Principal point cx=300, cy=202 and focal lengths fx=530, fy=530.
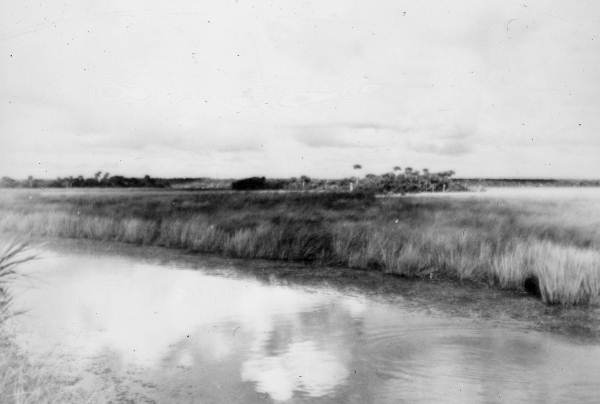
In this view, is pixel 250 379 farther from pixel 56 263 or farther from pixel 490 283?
pixel 56 263

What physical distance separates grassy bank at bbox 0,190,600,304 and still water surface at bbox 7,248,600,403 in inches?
77.9

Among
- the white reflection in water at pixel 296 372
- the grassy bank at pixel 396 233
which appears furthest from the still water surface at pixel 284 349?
the grassy bank at pixel 396 233

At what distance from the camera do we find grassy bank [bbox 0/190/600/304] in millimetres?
8297

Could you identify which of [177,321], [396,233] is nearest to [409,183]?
[396,233]

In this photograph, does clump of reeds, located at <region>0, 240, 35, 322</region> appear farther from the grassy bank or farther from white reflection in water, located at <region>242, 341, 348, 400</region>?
the grassy bank

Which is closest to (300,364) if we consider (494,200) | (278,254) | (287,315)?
(287,315)

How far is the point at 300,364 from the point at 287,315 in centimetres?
186

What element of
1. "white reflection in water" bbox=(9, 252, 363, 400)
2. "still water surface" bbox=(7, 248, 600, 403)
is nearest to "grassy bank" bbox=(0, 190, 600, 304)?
"still water surface" bbox=(7, 248, 600, 403)

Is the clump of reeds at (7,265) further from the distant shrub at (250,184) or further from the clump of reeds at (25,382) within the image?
the distant shrub at (250,184)

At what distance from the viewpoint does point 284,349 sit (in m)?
5.39

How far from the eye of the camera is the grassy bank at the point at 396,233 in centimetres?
830

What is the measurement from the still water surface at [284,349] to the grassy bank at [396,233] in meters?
1.98

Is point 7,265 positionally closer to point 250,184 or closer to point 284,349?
point 284,349

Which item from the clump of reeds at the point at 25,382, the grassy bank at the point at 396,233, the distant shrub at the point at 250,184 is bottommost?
the clump of reeds at the point at 25,382
